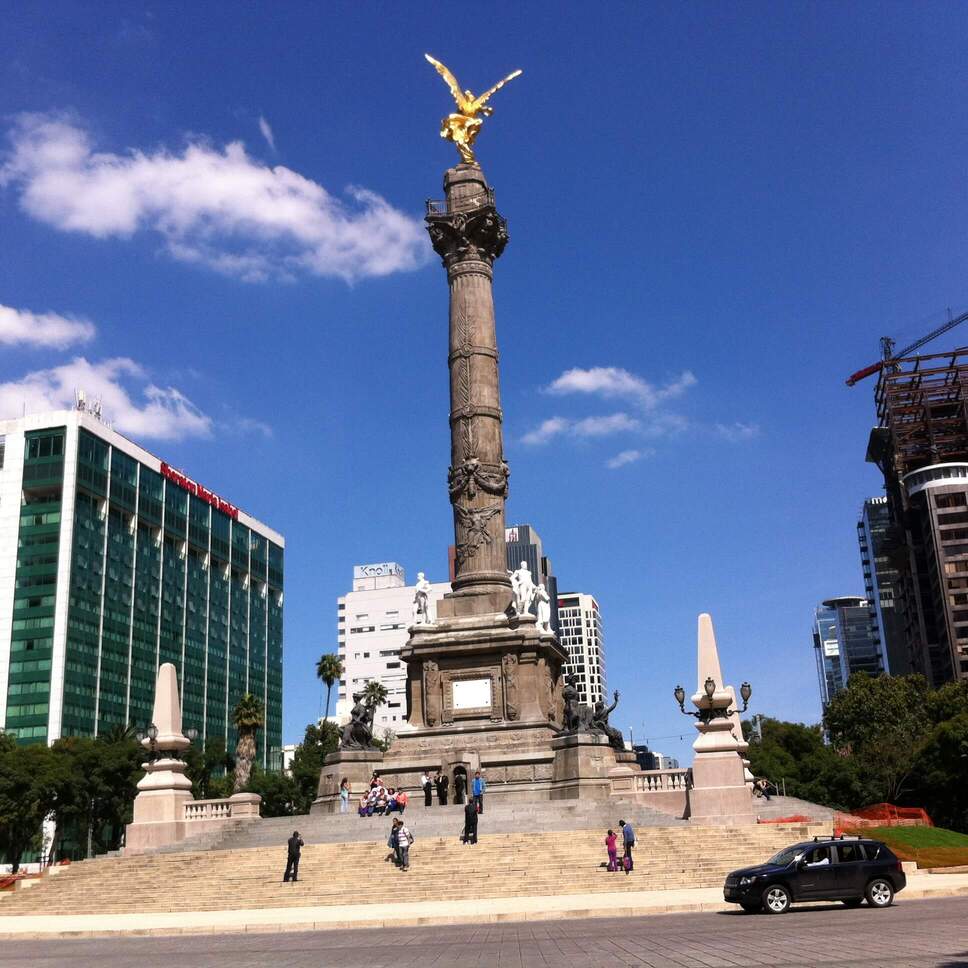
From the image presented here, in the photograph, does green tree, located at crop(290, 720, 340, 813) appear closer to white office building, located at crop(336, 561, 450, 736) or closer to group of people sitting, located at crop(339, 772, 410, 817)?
group of people sitting, located at crop(339, 772, 410, 817)

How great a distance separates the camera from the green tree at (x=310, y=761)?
240ft

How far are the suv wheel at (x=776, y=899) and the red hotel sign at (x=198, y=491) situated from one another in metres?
100

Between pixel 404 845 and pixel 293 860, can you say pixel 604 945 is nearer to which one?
pixel 404 845

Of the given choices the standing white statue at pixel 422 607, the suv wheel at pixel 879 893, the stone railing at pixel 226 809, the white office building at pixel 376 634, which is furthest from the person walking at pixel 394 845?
the white office building at pixel 376 634

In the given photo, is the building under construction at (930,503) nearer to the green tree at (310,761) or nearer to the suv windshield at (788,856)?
the green tree at (310,761)

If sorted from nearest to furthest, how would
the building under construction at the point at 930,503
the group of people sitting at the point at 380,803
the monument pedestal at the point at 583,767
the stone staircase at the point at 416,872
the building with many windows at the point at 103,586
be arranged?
1. the stone staircase at the point at 416,872
2. the group of people sitting at the point at 380,803
3. the monument pedestal at the point at 583,767
4. the building with many windows at the point at 103,586
5. the building under construction at the point at 930,503

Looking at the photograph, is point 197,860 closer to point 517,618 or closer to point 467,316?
point 517,618

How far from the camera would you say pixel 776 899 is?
1906cm

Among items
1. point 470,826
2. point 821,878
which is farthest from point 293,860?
point 821,878

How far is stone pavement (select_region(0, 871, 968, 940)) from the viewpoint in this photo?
65.9ft

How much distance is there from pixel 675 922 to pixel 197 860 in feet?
52.5

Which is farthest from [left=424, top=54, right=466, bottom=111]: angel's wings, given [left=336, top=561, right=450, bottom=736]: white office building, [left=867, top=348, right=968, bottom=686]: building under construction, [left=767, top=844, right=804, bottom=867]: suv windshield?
[left=336, top=561, right=450, bottom=736]: white office building

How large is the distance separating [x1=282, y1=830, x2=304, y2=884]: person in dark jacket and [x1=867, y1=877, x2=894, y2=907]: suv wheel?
1301 cm

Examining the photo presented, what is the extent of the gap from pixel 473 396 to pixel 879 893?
28.7 m
